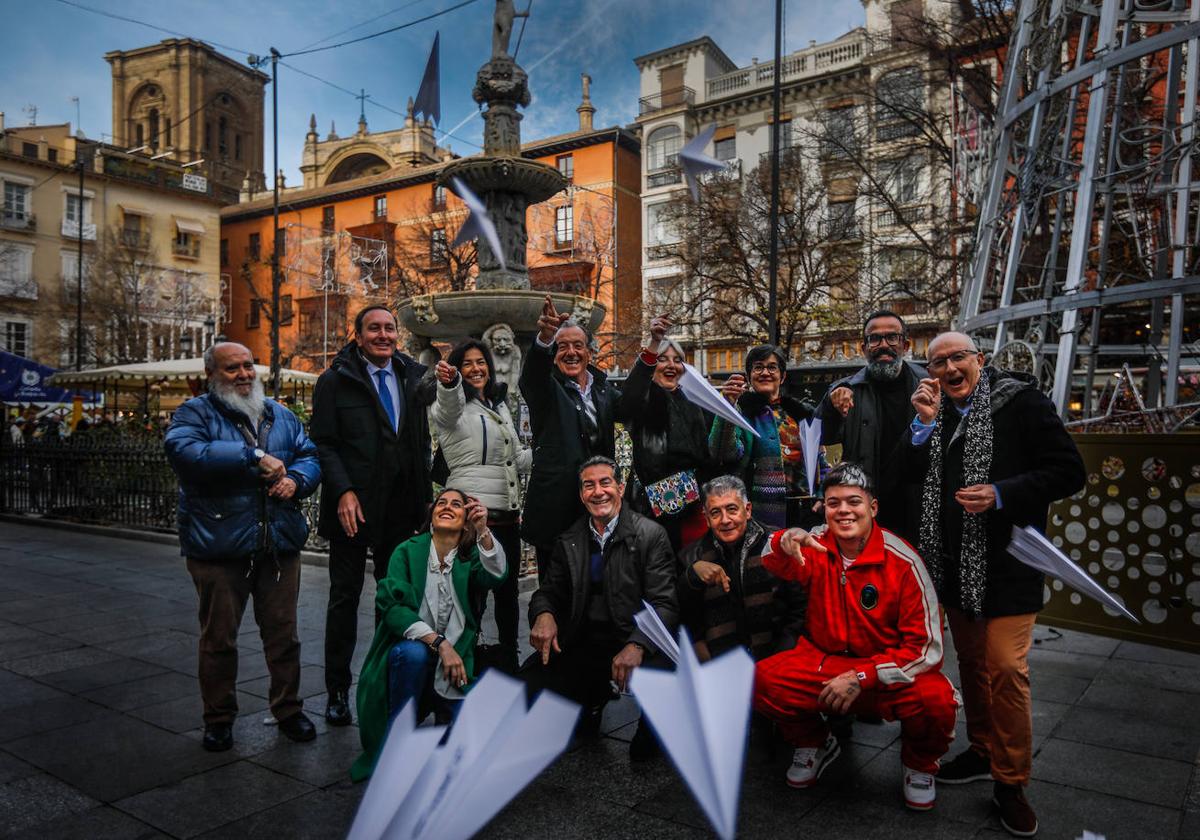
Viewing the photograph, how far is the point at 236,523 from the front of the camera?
4020mm

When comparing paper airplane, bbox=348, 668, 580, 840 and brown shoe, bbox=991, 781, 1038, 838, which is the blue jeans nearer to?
paper airplane, bbox=348, 668, 580, 840

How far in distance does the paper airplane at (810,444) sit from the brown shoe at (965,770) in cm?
167

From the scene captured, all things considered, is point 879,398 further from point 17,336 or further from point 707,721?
point 17,336

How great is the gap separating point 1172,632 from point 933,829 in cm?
310

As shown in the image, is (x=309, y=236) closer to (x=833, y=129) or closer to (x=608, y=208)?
(x=608, y=208)

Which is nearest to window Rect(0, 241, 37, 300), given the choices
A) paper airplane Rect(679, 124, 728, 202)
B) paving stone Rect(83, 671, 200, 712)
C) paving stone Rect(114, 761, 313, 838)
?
paving stone Rect(83, 671, 200, 712)

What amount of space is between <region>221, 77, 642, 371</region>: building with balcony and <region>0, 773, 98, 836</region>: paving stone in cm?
2156

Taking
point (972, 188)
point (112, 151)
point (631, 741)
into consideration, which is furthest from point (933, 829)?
point (112, 151)

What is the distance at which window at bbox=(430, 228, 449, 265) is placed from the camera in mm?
28844

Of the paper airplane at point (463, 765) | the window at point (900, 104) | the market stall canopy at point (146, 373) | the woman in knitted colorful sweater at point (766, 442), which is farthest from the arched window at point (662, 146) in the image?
the paper airplane at point (463, 765)

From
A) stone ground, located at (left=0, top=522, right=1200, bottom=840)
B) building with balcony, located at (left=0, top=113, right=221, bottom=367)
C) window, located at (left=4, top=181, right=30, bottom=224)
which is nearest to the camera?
stone ground, located at (left=0, top=522, right=1200, bottom=840)

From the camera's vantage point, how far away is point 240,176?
73812 mm

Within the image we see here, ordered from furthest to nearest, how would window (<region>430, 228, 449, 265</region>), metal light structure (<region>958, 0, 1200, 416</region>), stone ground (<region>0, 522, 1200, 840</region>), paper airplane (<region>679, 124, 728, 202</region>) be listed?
window (<region>430, 228, 449, 265</region>) → metal light structure (<region>958, 0, 1200, 416</region>) → paper airplane (<region>679, 124, 728, 202</region>) → stone ground (<region>0, 522, 1200, 840</region>)

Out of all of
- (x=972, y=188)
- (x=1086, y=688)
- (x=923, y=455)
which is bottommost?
(x=1086, y=688)
